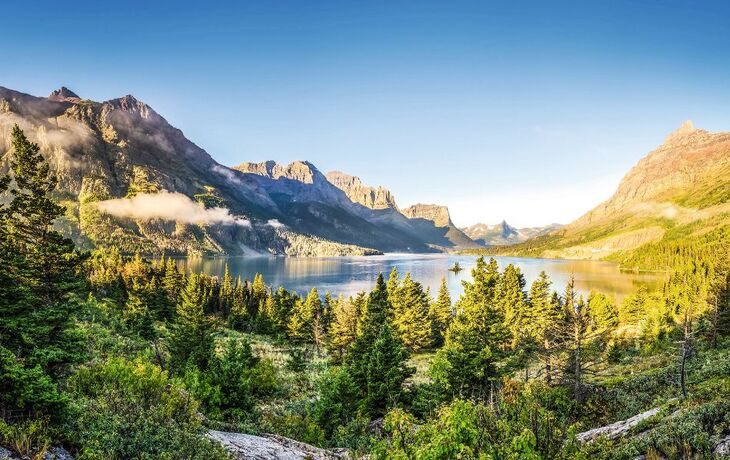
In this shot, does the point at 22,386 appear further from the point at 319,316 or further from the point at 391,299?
the point at 319,316

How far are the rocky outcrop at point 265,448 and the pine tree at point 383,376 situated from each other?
1217cm

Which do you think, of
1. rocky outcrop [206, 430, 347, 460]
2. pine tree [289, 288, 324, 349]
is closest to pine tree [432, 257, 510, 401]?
rocky outcrop [206, 430, 347, 460]

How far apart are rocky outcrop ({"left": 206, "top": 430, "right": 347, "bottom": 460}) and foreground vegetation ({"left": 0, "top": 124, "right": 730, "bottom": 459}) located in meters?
1.50

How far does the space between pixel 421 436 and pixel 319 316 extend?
62.2 metres

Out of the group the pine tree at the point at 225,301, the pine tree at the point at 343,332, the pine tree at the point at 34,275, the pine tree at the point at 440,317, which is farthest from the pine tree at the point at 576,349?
the pine tree at the point at 225,301

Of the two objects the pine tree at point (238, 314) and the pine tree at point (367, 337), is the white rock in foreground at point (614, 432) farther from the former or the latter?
the pine tree at point (238, 314)

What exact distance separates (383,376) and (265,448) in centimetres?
1624

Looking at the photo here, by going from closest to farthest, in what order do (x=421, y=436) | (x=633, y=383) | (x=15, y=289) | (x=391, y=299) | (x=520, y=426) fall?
(x=421, y=436)
(x=520, y=426)
(x=15, y=289)
(x=633, y=383)
(x=391, y=299)

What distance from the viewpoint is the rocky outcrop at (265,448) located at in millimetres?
13023

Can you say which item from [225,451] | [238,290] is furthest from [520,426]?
[238,290]

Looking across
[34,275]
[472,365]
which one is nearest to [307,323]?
[472,365]

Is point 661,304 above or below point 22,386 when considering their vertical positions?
below

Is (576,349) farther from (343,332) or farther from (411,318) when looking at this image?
(343,332)

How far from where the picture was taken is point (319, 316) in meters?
69.7
